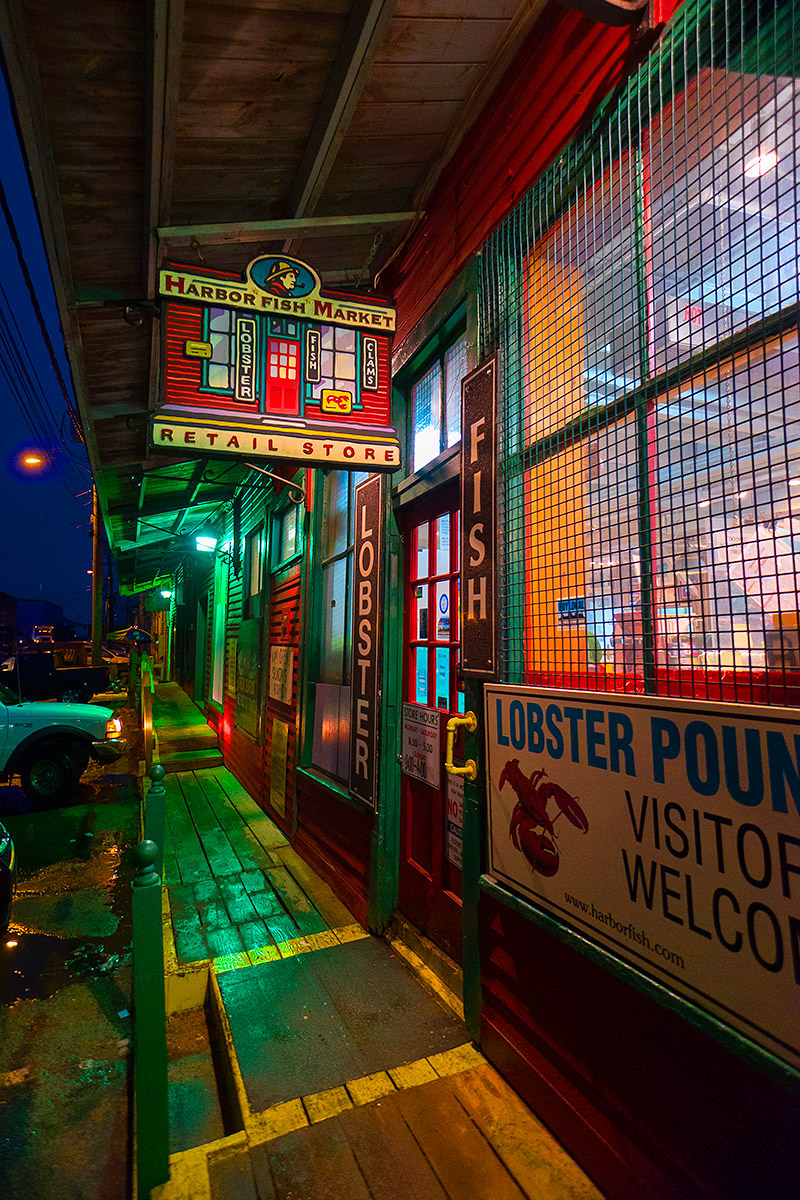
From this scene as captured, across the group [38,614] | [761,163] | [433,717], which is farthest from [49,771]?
[38,614]

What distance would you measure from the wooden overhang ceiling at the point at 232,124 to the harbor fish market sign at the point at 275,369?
0.54 meters

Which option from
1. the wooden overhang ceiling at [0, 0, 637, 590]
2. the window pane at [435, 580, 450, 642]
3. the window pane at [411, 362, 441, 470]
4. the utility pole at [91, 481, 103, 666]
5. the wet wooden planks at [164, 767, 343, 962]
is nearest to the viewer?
the wooden overhang ceiling at [0, 0, 637, 590]

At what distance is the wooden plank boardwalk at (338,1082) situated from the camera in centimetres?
208

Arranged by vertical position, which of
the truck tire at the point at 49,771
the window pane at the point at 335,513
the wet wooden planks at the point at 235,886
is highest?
the window pane at the point at 335,513

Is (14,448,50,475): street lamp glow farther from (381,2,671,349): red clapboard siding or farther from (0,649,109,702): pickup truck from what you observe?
(381,2,671,349): red clapboard siding

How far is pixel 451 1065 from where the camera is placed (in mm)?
2666

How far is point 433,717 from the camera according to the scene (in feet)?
11.8

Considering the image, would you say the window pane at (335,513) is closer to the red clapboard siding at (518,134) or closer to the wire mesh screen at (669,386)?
the red clapboard siding at (518,134)

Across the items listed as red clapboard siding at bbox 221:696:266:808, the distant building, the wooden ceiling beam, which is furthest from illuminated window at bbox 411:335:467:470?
the distant building

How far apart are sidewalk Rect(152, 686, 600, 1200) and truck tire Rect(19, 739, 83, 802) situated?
4253 millimetres

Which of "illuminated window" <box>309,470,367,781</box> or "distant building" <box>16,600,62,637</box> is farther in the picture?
"distant building" <box>16,600,62,637</box>

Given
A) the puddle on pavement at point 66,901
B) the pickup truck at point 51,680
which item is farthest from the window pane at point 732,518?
the pickup truck at point 51,680

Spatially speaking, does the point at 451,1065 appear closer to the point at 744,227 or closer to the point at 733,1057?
the point at 733,1057

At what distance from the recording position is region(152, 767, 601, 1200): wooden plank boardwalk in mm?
2082
